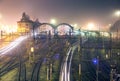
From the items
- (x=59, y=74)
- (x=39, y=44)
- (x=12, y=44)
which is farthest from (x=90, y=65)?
(x=12, y=44)

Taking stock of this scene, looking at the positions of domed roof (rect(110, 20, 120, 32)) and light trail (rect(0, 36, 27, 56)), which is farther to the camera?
domed roof (rect(110, 20, 120, 32))

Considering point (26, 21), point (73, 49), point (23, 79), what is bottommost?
point (23, 79)

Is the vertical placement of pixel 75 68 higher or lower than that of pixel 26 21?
lower

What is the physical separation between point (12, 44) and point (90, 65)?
91.1 feet

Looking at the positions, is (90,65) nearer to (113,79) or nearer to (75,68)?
(75,68)

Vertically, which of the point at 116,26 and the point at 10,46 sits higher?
the point at 116,26

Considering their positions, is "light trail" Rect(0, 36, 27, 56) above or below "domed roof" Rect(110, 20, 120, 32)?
below

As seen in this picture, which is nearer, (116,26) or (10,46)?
(10,46)

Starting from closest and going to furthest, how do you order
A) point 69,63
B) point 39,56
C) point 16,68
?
point 16,68 < point 69,63 < point 39,56

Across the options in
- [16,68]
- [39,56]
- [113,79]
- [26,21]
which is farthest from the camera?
[26,21]

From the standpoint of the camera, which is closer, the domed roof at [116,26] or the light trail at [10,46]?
the light trail at [10,46]

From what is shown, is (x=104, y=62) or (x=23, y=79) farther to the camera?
(x=104, y=62)

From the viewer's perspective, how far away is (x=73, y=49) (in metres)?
59.8

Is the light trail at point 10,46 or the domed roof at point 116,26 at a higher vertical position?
the domed roof at point 116,26
